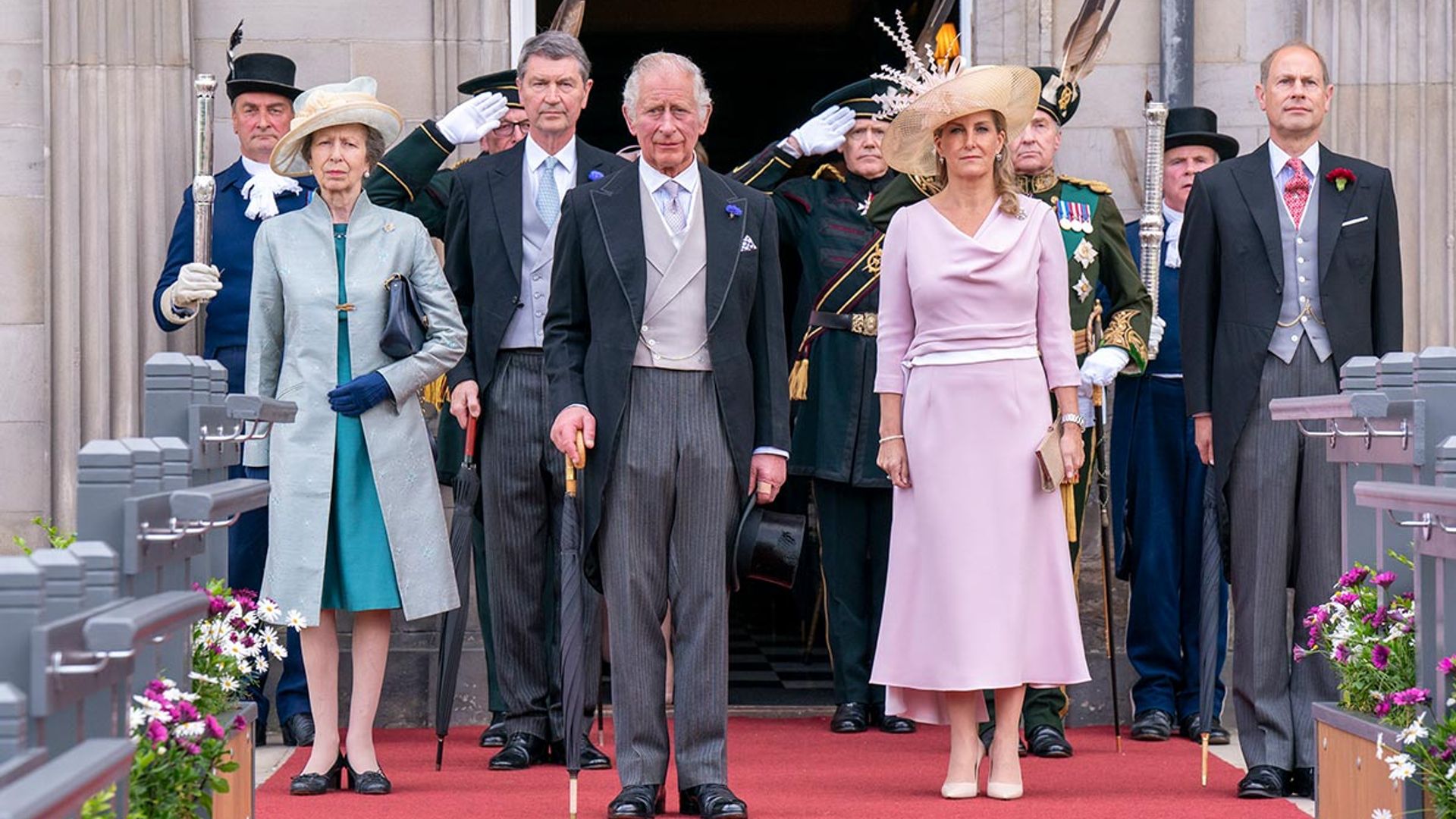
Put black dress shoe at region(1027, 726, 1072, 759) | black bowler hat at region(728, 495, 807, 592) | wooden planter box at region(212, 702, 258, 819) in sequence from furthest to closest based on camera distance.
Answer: black dress shoe at region(1027, 726, 1072, 759) < black bowler hat at region(728, 495, 807, 592) < wooden planter box at region(212, 702, 258, 819)

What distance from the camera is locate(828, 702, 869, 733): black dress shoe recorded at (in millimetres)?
7480

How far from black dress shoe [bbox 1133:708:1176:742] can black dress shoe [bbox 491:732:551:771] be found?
2.03 m

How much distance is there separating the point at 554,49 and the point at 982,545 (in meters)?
1.92

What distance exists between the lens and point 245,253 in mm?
7465

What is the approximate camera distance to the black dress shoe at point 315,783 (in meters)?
6.05

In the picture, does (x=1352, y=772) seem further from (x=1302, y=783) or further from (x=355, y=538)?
(x=355, y=538)

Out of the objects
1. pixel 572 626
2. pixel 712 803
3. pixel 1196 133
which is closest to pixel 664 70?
pixel 572 626

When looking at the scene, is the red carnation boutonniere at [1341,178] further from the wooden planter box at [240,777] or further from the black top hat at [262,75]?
the black top hat at [262,75]

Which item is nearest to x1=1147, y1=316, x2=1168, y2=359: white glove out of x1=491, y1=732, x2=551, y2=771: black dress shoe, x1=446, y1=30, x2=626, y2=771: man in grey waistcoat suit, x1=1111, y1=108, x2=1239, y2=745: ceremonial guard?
x1=1111, y1=108, x2=1239, y2=745: ceremonial guard

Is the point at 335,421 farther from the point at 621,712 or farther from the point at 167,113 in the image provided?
the point at 167,113

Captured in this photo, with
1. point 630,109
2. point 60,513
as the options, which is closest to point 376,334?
point 630,109

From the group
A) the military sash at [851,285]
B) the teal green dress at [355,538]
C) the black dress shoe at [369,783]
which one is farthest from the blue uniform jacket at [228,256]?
the black dress shoe at [369,783]

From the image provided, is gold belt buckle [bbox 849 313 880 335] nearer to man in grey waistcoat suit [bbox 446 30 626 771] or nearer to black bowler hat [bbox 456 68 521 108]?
man in grey waistcoat suit [bbox 446 30 626 771]

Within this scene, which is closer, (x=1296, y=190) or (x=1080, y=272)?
(x=1296, y=190)
